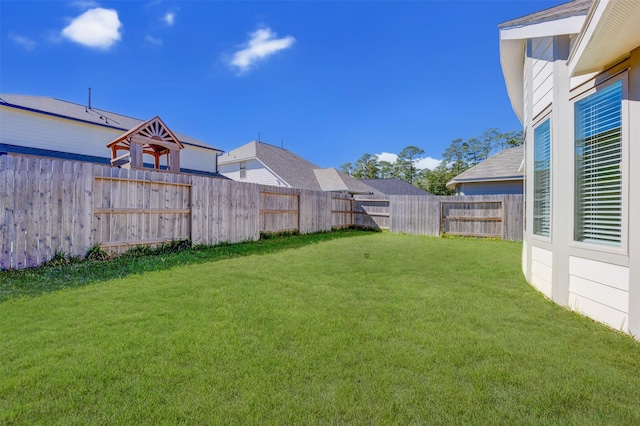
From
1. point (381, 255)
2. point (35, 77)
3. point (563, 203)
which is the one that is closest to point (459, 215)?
point (381, 255)

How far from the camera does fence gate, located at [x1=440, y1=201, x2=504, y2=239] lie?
10430 mm

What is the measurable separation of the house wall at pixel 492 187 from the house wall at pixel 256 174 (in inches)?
410

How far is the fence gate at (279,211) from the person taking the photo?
9.42 m

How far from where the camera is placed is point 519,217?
396 inches

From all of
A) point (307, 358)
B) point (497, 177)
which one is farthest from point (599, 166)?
point (497, 177)

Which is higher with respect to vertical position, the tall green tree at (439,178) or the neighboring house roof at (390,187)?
the tall green tree at (439,178)

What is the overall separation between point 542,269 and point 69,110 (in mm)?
17662

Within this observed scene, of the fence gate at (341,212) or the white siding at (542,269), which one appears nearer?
the white siding at (542,269)

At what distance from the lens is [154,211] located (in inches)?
258

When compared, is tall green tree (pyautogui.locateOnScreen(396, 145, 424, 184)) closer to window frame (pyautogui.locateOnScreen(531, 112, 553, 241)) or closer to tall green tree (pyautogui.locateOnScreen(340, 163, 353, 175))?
tall green tree (pyautogui.locateOnScreen(340, 163, 353, 175))

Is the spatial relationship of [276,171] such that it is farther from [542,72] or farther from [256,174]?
[542,72]

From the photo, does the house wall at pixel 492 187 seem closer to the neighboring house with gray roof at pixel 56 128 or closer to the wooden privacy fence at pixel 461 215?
the wooden privacy fence at pixel 461 215

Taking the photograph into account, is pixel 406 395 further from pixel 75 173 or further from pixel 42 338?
pixel 75 173

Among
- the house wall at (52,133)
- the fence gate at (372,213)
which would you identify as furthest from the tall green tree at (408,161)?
the house wall at (52,133)
